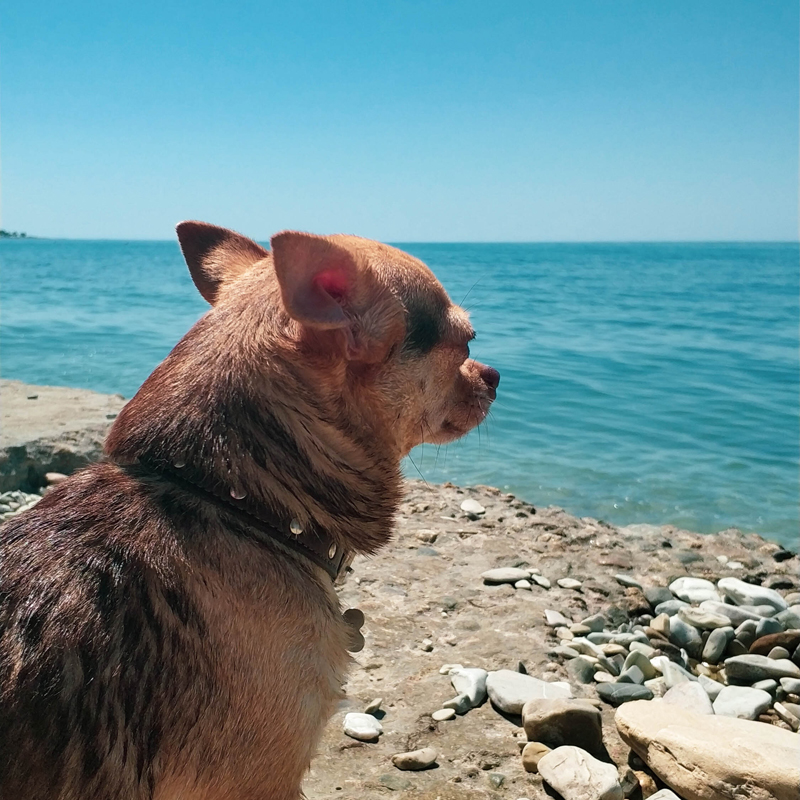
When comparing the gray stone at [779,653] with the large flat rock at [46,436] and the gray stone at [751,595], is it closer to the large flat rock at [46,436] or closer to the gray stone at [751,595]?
the gray stone at [751,595]

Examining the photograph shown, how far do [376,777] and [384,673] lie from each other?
1.08 metres

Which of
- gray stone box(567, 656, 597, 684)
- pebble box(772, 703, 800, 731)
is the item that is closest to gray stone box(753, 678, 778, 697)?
pebble box(772, 703, 800, 731)

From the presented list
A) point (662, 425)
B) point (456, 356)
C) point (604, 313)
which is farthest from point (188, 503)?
point (604, 313)

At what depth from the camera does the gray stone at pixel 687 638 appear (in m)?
5.93

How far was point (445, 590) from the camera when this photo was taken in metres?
6.51

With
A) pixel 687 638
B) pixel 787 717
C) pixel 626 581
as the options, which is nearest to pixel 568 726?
pixel 787 717

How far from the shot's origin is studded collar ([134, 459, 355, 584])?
9.00 ft

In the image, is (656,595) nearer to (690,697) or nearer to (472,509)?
(690,697)

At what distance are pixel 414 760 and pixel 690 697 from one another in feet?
6.05

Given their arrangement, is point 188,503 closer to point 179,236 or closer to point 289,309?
point 289,309

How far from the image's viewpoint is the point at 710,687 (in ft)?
17.4

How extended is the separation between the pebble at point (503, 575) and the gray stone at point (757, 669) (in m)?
1.77

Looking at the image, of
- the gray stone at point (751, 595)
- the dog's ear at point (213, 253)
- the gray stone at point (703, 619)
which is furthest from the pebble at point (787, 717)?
the dog's ear at point (213, 253)

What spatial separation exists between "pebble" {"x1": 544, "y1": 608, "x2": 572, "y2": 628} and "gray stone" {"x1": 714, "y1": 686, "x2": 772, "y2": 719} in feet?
3.95
